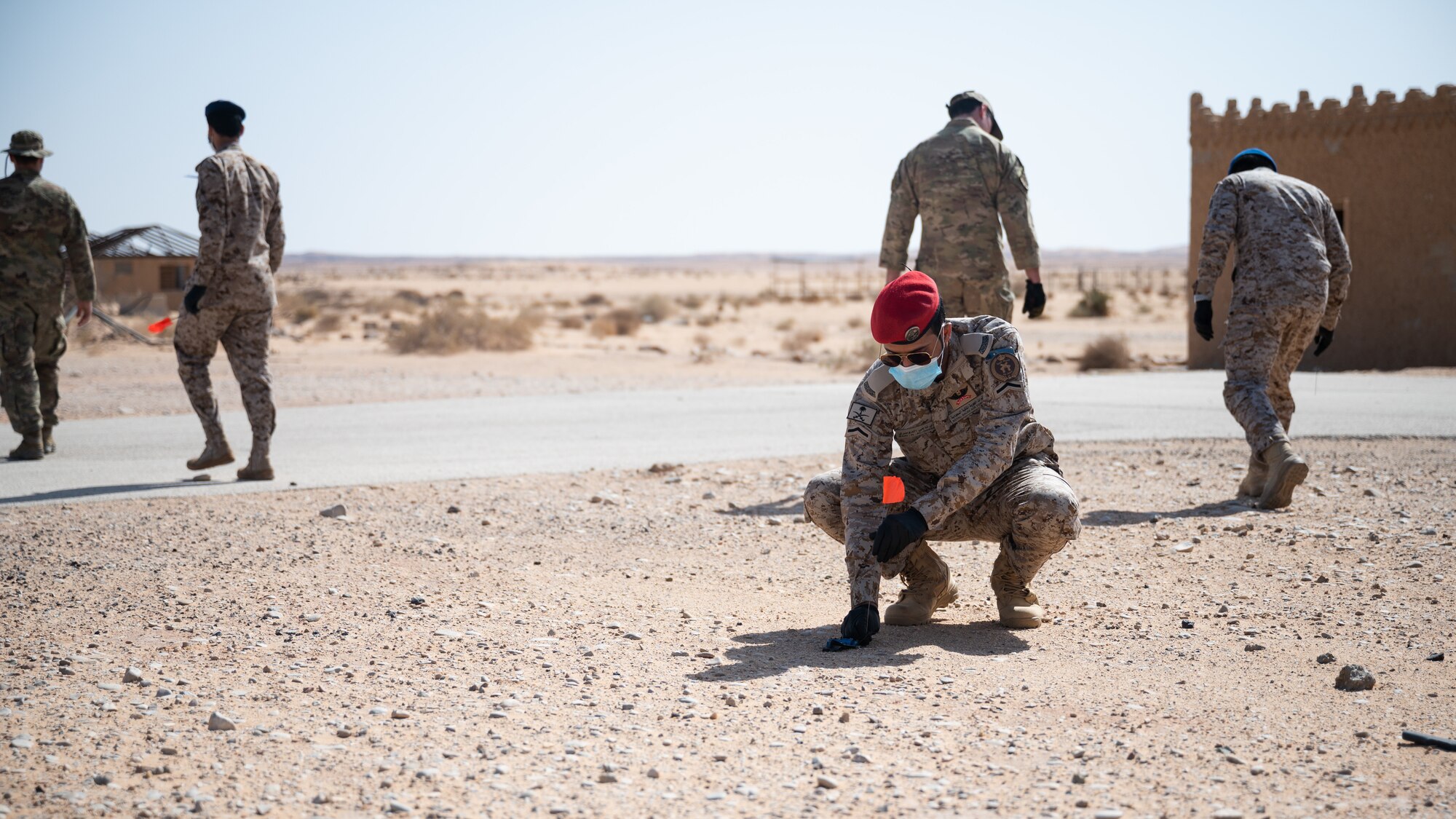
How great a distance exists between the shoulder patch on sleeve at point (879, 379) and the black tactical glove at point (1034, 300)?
9.01 ft

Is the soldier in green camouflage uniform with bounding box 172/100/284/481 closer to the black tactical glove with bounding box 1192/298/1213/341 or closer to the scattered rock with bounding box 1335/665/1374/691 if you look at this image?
the black tactical glove with bounding box 1192/298/1213/341

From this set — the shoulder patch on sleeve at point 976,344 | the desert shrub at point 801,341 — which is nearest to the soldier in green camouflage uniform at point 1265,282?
the shoulder patch on sleeve at point 976,344

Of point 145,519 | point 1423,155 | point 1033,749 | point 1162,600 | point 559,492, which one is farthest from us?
point 1423,155

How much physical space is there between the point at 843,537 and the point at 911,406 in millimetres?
566

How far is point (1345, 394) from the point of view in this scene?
12.7 m

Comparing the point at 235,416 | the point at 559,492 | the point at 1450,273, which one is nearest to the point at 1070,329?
the point at 1450,273

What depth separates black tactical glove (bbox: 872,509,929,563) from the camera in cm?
405

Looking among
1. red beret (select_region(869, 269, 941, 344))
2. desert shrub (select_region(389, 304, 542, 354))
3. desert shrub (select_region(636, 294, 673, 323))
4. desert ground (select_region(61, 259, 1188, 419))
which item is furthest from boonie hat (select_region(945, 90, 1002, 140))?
desert shrub (select_region(636, 294, 673, 323))

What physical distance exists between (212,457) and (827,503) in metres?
4.85

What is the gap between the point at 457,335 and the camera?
79.3 ft

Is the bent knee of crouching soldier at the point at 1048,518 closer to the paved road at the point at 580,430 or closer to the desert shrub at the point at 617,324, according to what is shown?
the paved road at the point at 580,430

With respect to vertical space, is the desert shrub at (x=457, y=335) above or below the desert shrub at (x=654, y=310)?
below

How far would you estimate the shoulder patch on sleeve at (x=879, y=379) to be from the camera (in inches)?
172

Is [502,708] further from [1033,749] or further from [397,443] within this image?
[397,443]
